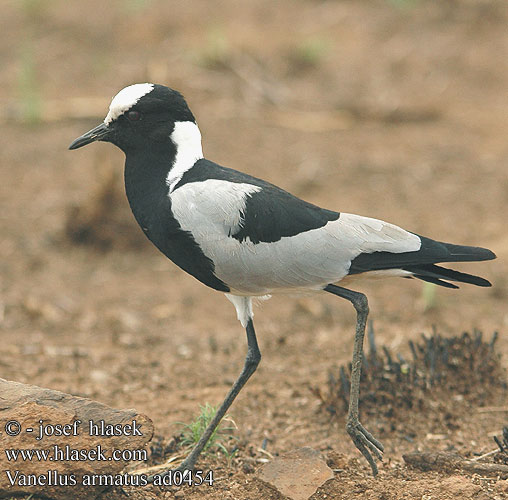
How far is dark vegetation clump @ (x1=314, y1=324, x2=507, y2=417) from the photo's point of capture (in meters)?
4.75

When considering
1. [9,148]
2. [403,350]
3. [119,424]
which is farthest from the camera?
[9,148]

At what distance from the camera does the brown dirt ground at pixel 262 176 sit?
502 cm

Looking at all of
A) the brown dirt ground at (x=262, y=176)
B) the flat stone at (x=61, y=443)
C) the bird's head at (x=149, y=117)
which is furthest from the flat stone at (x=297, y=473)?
the bird's head at (x=149, y=117)

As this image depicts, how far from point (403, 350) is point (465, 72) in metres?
6.43

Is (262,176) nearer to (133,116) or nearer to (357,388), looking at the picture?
(133,116)

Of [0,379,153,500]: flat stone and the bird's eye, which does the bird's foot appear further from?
the bird's eye

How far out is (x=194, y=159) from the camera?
4.15 meters

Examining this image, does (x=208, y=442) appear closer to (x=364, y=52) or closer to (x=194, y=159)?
(x=194, y=159)

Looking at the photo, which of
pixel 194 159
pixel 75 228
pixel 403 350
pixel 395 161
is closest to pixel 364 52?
pixel 395 161

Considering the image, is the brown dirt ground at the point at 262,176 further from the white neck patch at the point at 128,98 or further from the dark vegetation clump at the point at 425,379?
the white neck patch at the point at 128,98

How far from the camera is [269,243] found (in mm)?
3941

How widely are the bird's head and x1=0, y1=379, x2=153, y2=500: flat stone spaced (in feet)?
4.11

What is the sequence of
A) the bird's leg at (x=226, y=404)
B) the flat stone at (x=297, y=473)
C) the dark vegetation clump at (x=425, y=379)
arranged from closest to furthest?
the flat stone at (x=297, y=473) → the bird's leg at (x=226, y=404) → the dark vegetation clump at (x=425, y=379)

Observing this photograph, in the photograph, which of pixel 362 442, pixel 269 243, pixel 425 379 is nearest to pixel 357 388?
pixel 362 442
